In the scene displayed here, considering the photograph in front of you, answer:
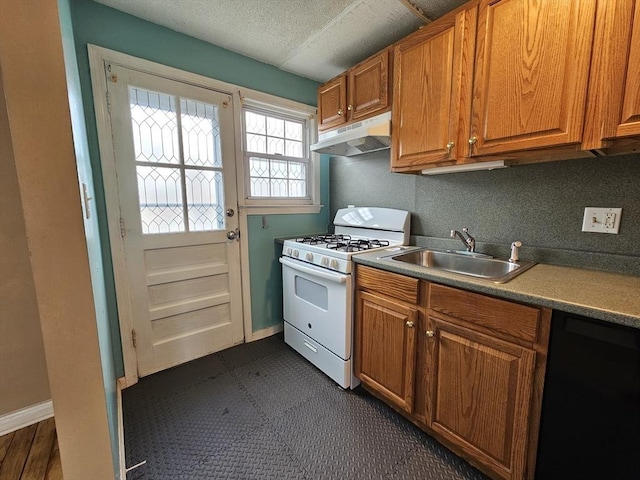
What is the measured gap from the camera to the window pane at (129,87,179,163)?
1780mm

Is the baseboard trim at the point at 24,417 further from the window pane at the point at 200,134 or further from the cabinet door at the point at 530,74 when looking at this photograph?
the cabinet door at the point at 530,74

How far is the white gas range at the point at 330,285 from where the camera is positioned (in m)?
1.74

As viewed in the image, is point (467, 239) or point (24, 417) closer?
point (24, 417)

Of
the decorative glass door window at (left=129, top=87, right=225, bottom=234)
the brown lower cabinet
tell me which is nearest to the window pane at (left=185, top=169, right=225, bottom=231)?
the decorative glass door window at (left=129, top=87, right=225, bottom=234)

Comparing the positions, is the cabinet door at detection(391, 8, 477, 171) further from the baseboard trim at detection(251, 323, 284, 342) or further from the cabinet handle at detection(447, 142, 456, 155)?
the baseboard trim at detection(251, 323, 284, 342)

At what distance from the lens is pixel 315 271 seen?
1871 mm

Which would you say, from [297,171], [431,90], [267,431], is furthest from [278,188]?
[267,431]

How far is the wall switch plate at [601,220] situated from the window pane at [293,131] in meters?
2.12

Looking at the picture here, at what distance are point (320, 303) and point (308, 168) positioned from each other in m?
1.35

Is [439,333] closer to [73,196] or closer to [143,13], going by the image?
[73,196]

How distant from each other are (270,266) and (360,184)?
1093 millimetres

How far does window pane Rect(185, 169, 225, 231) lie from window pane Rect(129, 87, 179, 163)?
0.18 meters

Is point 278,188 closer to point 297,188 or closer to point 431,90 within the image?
point 297,188

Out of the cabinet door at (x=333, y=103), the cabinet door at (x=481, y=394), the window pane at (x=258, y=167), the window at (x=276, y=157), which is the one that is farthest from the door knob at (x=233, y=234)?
the cabinet door at (x=481, y=394)
